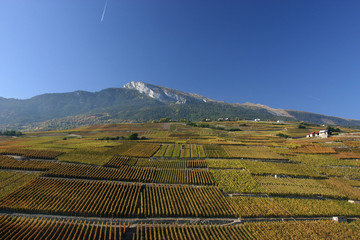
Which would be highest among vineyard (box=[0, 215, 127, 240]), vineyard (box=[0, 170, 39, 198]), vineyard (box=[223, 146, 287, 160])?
vineyard (box=[223, 146, 287, 160])

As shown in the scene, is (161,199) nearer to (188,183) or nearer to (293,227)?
(188,183)

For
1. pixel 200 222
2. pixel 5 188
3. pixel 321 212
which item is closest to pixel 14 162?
pixel 5 188

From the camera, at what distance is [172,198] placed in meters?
30.6

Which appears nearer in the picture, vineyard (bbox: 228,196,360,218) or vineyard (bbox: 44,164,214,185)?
vineyard (bbox: 228,196,360,218)

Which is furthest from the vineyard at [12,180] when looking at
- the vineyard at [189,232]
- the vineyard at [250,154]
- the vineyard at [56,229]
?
the vineyard at [250,154]

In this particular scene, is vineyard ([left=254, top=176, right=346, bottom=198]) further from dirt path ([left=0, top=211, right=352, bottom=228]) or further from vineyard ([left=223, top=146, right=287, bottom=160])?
vineyard ([left=223, top=146, right=287, bottom=160])

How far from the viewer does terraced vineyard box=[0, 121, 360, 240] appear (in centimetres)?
2272

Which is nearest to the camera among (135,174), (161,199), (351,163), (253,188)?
(161,199)

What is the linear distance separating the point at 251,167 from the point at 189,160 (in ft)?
67.5

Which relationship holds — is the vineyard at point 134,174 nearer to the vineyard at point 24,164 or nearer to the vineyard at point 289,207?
the vineyard at point 24,164

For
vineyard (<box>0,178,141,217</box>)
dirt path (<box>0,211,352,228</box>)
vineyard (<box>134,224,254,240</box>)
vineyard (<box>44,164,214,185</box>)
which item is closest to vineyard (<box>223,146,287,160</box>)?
vineyard (<box>44,164,214,185</box>)

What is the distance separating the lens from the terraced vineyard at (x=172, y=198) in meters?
22.7

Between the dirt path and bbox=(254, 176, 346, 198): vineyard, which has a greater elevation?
bbox=(254, 176, 346, 198): vineyard

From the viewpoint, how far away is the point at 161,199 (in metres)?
30.1
